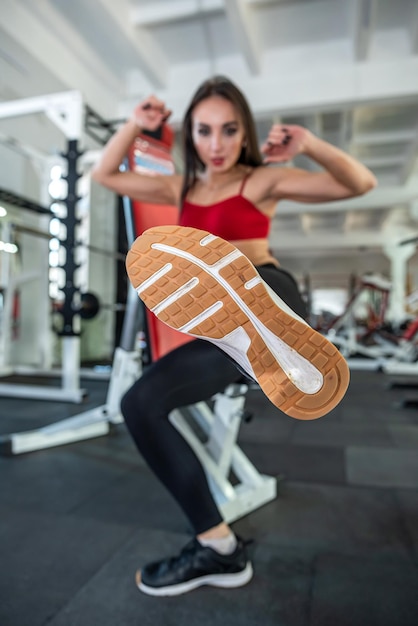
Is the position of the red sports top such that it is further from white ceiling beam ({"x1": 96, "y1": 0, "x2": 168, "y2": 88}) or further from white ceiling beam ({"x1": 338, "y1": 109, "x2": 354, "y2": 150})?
white ceiling beam ({"x1": 338, "y1": 109, "x2": 354, "y2": 150})

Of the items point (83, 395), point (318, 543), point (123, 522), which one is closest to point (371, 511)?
point (318, 543)

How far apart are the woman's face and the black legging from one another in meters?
0.28

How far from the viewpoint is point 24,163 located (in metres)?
4.82

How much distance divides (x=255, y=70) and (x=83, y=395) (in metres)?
3.61

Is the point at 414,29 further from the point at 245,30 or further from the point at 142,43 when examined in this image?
the point at 142,43


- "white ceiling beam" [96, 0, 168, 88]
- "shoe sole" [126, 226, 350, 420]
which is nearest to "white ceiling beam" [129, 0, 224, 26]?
"white ceiling beam" [96, 0, 168, 88]

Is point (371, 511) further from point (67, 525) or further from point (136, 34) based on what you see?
point (136, 34)

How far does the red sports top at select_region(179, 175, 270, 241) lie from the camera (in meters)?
0.98

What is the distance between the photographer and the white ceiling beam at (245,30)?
3.68m

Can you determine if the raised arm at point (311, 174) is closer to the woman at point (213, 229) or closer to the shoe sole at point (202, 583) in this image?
the woman at point (213, 229)

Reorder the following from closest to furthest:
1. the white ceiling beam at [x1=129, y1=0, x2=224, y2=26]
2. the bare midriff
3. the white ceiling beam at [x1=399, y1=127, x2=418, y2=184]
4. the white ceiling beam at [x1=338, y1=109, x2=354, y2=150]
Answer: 1. the bare midriff
2. the white ceiling beam at [x1=129, y1=0, x2=224, y2=26]
3. the white ceiling beam at [x1=338, y1=109, x2=354, y2=150]
4. the white ceiling beam at [x1=399, y1=127, x2=418, y2=184]

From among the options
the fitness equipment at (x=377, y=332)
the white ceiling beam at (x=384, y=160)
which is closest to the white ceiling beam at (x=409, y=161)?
the white ceiling beam at (x=384, y=160)

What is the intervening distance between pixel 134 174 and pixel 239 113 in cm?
31

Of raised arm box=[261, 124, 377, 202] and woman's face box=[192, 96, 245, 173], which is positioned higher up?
woman's face box=[192, 96, 245, 173]
